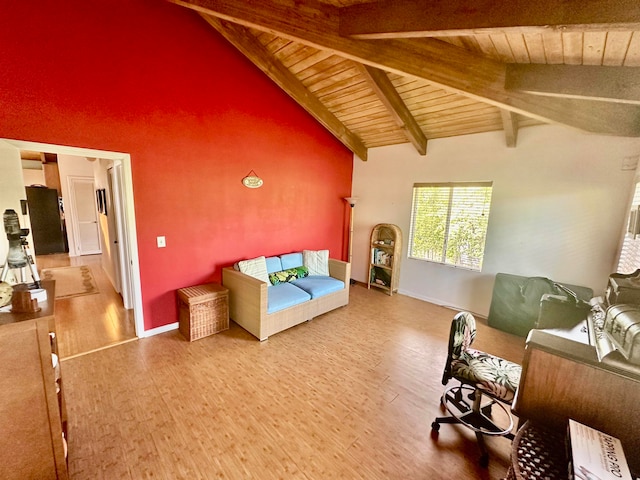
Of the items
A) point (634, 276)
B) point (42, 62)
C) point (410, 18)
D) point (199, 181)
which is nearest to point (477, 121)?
point (410, 18)

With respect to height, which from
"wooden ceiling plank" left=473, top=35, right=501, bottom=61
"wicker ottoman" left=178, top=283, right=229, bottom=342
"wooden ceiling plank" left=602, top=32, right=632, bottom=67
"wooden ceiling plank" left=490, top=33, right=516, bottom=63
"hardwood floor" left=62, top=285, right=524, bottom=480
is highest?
"wooden ceiling plank" left=473, top=35, right=501, bottom=61

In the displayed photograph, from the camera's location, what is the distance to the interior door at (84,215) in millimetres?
6727

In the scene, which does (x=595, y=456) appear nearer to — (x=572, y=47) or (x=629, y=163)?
(x=572, y=47)

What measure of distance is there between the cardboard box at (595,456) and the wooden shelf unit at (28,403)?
2209 millimetres

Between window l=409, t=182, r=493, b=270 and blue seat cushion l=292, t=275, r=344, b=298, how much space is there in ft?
5.27

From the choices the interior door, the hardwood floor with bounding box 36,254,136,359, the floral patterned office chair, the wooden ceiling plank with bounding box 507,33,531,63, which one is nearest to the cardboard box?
the floral patterned office chair

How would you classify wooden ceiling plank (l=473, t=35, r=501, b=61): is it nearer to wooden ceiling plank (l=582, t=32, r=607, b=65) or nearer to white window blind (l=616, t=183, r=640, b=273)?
wooden ceiling plank (l=582, t=32, r=607, b=65)

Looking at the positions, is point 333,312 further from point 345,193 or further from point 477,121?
point 477,121

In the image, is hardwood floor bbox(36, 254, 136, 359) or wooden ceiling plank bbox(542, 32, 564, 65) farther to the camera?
hardwood floor bbox(36, 254, 136, 359)

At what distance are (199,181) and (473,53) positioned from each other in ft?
10.1

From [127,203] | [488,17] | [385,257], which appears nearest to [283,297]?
[127,203]

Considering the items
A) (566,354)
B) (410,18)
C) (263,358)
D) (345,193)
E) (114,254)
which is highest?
(410,18)

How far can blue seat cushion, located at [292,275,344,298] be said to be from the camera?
363cm

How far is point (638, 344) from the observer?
1.06 m
